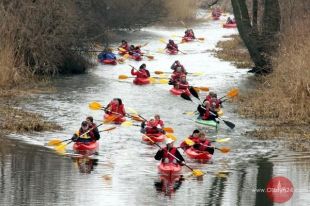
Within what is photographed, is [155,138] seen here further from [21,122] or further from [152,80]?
[152,80]

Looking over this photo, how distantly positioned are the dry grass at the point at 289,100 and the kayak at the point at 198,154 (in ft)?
8.30

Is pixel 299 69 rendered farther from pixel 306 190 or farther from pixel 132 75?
pixel 132 75

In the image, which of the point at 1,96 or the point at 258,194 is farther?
the point at 1,96

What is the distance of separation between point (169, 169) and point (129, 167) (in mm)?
1017

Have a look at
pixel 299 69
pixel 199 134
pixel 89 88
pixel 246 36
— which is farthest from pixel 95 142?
pixel 246 36

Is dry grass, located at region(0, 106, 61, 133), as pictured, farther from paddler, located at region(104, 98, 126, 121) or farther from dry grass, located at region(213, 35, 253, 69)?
dry grass, located at region(213, 35, 253, 69)

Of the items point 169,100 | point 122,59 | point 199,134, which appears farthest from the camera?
point 122,59

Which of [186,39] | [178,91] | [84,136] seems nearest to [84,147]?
[84,136]

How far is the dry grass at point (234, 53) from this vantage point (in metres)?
36.3

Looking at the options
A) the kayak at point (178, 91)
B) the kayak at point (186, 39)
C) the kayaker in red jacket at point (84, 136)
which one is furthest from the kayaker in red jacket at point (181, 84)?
the kayak at point (186, 39)

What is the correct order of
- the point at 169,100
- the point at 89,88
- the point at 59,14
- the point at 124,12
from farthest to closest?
1. the point at 124,12
2. the point at 59,14
3. the point at 89,88
4. the point at 169,100

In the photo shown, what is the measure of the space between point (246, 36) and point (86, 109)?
35.5 feet

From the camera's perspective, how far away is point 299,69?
2262 cm

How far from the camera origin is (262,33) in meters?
32.8
